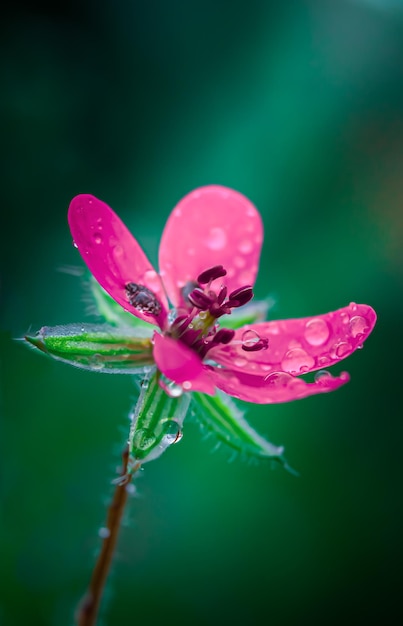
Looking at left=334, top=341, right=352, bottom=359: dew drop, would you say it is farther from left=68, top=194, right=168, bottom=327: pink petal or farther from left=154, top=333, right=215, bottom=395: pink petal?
left=68, top=194, right=168, bottom=327: pink petal

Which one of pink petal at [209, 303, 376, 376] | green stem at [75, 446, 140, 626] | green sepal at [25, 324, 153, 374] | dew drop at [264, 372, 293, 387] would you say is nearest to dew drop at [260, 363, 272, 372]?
pink petal at [209, 303, 376, 376]

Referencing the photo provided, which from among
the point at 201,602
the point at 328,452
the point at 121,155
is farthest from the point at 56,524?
the point at 121,155

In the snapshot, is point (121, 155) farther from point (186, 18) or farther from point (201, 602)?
point (201, 602)

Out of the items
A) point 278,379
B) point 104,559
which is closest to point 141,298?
point 278,379

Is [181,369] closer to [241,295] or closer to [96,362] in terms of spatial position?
[96,362]

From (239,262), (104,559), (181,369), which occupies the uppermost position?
(239,262)

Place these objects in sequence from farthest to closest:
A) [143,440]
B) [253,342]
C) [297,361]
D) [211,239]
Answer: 1. [211,239]
2. [253,342]
3. [297,361]
4. [143,440]
